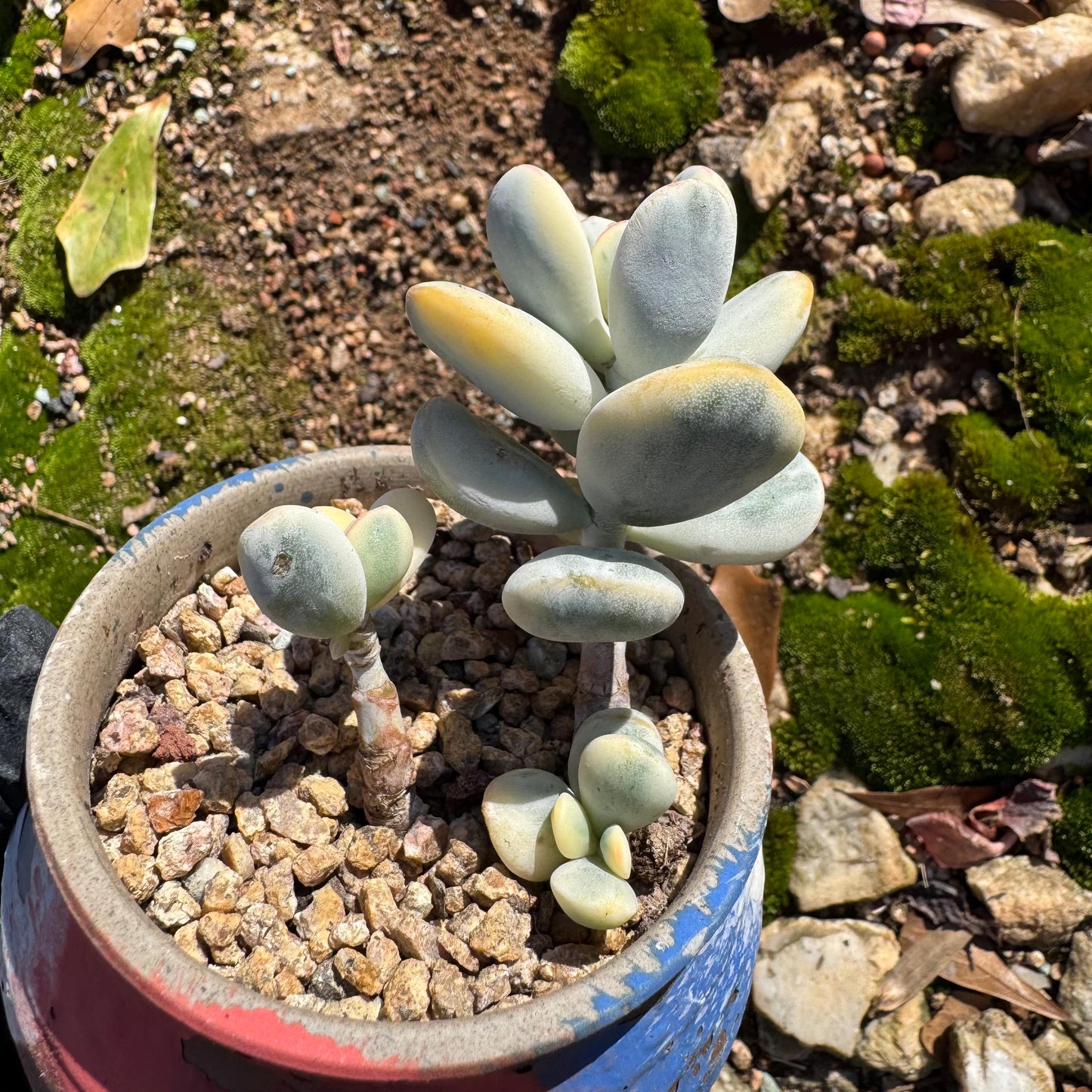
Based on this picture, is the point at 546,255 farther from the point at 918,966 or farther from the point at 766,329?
the point at 918,966

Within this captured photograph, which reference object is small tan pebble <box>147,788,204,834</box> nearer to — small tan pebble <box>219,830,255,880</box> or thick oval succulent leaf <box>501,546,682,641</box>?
small tan pebble <box>219,830,255,880</box>

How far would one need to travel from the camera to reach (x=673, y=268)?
2.21 feet

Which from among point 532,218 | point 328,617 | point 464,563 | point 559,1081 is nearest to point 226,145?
point 464,563

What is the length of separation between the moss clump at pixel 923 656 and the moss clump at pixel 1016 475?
0.04 m

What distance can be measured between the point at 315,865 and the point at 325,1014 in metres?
0.20

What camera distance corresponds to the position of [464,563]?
44.0 inches

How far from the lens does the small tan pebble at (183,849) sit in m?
0.85

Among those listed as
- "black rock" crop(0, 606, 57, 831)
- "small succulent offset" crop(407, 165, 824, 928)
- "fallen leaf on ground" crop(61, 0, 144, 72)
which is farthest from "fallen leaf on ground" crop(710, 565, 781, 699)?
"fallen leaf on ground" crop(61, 0, 144, 72)

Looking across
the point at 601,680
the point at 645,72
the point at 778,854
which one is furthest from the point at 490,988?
the point at 645,72

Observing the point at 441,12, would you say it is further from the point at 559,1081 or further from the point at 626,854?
the point at 559,1081

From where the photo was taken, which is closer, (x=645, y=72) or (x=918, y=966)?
→ (x=918, y=966)

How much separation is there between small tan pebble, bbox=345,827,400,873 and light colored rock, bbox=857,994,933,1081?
2.86 feet

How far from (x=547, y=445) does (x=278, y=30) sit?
833 millimetres

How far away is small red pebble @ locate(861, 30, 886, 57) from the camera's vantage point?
5.10 feet
